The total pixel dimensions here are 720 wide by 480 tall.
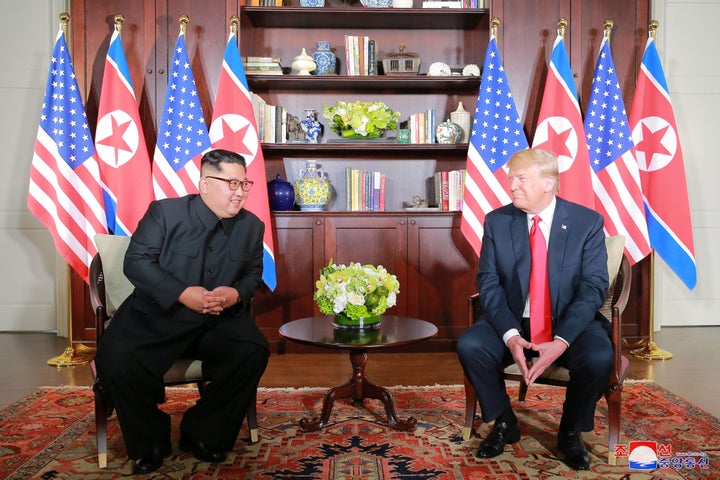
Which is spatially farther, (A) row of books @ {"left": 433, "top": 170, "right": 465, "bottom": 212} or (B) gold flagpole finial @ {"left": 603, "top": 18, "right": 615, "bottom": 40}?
(A) row of books @ {"left": 433, "top": 170, "right": 465, "bottom": 212}

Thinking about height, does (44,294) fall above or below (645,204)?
below

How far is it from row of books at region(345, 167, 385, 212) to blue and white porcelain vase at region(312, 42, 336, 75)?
0.71m

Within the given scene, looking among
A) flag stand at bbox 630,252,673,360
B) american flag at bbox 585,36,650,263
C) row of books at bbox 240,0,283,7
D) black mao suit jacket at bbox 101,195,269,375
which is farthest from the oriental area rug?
row of books at bbox 240,0,283,7

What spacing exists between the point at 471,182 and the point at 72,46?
9.46 ft

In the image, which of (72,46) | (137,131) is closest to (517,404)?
(137,131)

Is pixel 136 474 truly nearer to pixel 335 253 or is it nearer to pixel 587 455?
pixel 587 455

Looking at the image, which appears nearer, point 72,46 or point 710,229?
point 72,46

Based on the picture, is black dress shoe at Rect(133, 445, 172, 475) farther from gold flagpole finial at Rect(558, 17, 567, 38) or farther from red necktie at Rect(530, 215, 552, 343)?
gold flagpole finial at Rect(558, 17, 567, 38)

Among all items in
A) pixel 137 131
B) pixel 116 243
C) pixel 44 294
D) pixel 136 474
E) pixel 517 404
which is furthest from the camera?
pixel 44 294

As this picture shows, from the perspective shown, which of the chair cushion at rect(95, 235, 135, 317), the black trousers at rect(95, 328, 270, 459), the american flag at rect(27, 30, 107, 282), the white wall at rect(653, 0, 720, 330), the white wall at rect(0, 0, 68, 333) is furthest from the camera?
the white wall at rect(653, 0, 720, 330)

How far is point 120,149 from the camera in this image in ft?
14.5

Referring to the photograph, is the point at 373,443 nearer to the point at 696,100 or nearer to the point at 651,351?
the point at 651,351

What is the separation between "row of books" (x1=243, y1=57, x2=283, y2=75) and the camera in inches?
187

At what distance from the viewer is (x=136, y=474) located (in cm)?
251
